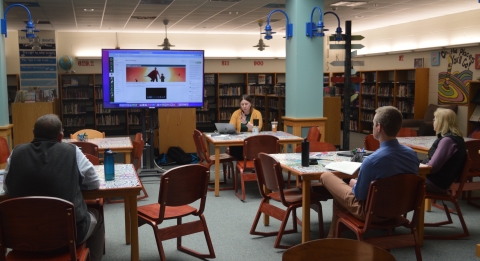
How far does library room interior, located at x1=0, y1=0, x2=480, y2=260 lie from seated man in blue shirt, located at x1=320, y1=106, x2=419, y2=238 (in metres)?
0.10

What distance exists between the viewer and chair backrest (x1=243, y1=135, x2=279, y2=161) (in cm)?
588

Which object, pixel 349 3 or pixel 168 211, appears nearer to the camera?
pixel 168 211

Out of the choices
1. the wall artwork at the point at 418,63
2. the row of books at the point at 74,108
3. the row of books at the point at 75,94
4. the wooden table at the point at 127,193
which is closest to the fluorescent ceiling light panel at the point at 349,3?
the wall artwork at the point at 418,63

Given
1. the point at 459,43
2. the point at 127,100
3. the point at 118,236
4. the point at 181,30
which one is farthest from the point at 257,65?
the point at 118,236

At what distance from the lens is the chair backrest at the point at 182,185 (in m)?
3.45

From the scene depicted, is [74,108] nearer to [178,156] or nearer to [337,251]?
[178,156]

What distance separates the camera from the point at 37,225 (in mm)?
2629

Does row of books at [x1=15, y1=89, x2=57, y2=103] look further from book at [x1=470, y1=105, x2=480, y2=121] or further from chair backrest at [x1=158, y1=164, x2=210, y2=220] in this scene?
book at [x1=470, y1=105, x2=480, y2=121]

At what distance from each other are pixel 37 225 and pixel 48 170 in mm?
354

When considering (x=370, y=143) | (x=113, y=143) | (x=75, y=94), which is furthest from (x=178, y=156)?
(x=75, y=94)

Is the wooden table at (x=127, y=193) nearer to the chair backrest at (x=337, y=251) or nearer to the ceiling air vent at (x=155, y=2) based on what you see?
the chair backrest at (x=337, y=251)

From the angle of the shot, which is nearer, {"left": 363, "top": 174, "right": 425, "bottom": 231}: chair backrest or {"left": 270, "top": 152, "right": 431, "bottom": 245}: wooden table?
{"left": 363, "top": 174, "right": 425, "bottom": 231}: chair backrest

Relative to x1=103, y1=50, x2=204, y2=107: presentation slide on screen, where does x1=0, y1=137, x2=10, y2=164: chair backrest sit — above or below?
below

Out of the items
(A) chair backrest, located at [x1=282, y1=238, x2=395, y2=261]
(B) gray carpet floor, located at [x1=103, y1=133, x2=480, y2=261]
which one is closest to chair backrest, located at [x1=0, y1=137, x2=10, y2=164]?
(B) gray carpet floor, located at [x1=103, y1=133, x2=480, y2=261]
